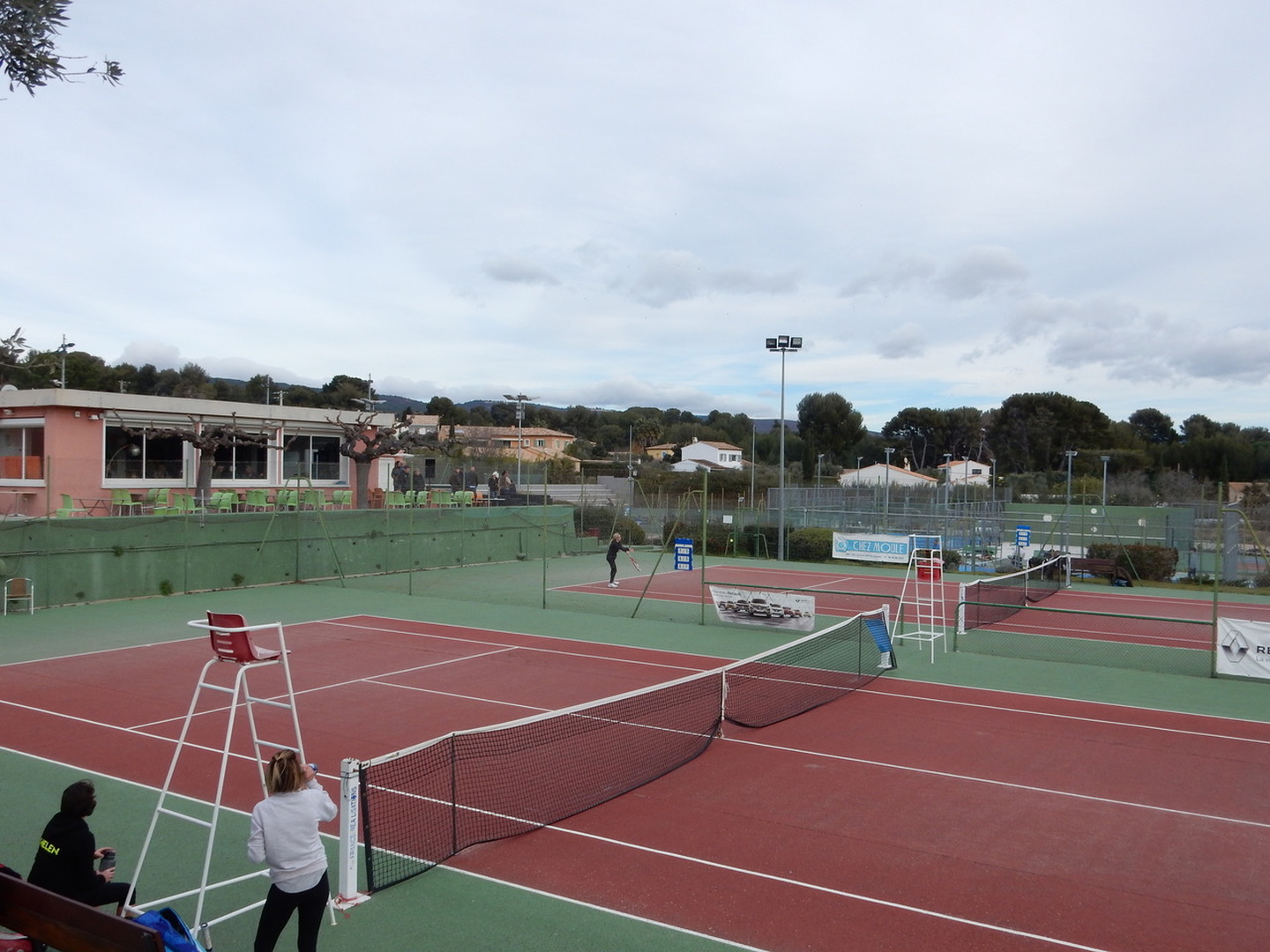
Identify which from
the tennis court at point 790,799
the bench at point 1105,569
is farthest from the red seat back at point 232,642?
the bench at point 1105,569

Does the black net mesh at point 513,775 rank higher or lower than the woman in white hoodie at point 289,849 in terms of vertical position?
lower

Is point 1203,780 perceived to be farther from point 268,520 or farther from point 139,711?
point 268,520

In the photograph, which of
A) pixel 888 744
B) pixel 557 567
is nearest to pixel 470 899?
pixel 888 744

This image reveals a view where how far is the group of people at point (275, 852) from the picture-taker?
551 centimetres

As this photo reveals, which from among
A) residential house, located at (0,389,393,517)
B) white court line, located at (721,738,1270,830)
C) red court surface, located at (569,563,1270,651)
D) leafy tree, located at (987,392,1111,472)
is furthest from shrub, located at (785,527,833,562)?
leafy tree, located at (987,392,1111,472)

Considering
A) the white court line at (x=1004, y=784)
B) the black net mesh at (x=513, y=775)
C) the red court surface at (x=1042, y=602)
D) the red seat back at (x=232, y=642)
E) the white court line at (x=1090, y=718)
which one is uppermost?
the red seat back at (x=232, y=642)

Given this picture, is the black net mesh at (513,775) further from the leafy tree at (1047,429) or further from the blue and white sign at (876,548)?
the leafy tree at (1047,429)

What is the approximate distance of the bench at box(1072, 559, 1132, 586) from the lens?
3266 centimetres

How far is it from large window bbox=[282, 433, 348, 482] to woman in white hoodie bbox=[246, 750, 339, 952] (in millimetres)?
30823

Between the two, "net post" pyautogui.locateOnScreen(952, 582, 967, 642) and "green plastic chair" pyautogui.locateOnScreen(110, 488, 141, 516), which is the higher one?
"green plastic chair" pyautogui.locateOnScreen(110, 488, 141, 516)

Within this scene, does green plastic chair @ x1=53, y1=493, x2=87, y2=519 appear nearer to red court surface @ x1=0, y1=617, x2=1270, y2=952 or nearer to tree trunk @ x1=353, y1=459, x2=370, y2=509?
tree trunk @ x1=353, y1=459, x2=370, y2=509

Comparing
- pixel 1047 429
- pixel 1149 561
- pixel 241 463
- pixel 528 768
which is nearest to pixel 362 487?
pixel 241 463

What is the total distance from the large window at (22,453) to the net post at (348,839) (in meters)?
26.7

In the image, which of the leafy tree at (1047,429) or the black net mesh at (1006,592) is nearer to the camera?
the black net mesh at (1006,592)
